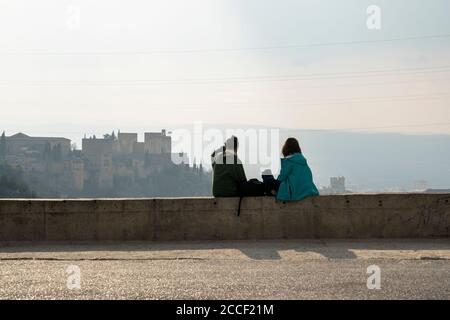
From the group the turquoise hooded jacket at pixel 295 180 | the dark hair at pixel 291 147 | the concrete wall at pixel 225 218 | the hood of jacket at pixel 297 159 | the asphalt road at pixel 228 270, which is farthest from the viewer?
the dark hair at pixel 291 147

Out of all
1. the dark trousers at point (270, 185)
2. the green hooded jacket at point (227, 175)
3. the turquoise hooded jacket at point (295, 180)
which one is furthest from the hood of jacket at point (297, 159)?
the green hooded jacket at point (227, 175)

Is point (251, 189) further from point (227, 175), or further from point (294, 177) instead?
point (294, 177)

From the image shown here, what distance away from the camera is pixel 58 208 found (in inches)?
483

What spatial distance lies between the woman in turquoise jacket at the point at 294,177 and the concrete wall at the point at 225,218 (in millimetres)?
167

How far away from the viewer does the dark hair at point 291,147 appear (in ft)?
40.9

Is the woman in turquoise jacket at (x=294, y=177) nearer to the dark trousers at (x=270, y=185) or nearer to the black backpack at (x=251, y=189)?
the dark trousers at (x=270, y=185)

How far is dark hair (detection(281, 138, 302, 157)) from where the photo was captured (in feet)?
40.9

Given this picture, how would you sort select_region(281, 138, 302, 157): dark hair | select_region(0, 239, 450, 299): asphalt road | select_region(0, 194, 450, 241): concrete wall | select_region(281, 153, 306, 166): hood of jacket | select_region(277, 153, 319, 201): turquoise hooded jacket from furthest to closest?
1. select_region(281, 138, 302, 157): dark hair
2. select_region(281, 153, 306, 166): hood of jacket
3. select_region(277, 153, 319, 201): turquoise hooded jacket
4. select_region(0, 194, 450, 241): concrete wall
5. select_region(0, 239, 450, 299): asphalt road

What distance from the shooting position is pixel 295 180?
39.6ft

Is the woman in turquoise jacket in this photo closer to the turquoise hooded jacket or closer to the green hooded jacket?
the turquoise hooded jacket

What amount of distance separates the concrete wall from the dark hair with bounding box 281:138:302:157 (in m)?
1.00

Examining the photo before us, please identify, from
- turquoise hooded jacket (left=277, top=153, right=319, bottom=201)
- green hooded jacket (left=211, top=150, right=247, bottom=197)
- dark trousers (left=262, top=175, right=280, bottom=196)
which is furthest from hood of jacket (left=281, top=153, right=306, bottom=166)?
green hooded jacket (left=211, top=150, right=247, bottom=197)

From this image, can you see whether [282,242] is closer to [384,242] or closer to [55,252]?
[384,242]

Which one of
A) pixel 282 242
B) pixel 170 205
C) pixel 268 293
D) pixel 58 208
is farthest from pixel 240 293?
pixel 58 208
